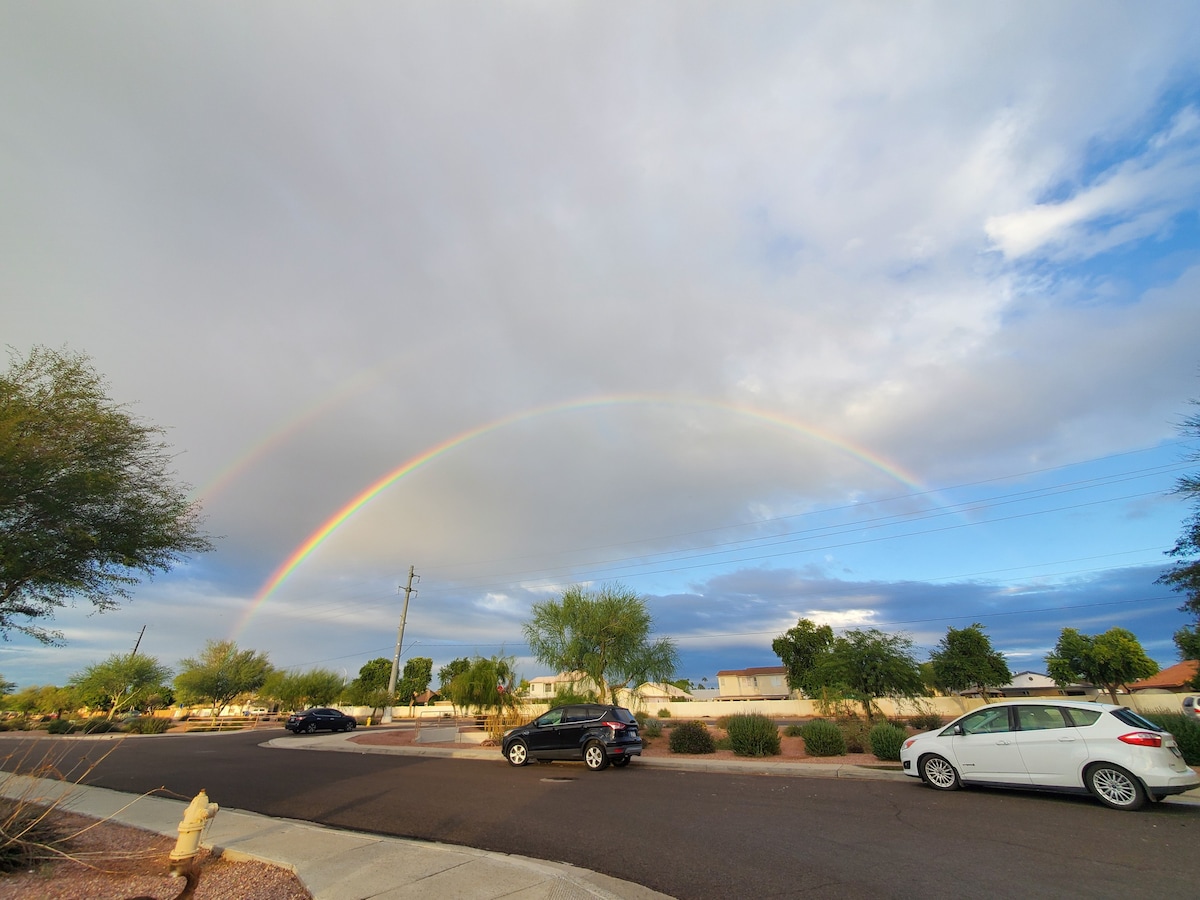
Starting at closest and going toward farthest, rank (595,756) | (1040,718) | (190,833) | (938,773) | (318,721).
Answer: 1. (190,833)
2. (1040,718)
3. (938,773)
4. (595,756)
5. (318,721)

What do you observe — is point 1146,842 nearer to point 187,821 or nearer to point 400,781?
point 187,821

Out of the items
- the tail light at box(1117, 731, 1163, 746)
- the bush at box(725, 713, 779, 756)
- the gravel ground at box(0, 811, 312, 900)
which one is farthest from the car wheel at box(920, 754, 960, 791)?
the gravel ground at box(0, 811, 312, 900)

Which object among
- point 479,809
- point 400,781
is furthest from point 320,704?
point 479,809

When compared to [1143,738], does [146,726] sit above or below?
above

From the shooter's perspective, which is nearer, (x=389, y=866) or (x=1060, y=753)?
(x=389, y=866)

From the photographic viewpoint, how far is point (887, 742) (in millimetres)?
14797

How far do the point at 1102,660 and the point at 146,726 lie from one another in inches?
2938

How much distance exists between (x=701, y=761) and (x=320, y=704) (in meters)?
47.0

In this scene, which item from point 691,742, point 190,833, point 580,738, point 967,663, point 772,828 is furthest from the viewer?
point 967,663

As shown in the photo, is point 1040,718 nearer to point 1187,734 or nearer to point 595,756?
point 1187,734

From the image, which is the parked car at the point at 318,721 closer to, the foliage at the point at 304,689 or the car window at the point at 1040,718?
the foliage at the point at 304,689

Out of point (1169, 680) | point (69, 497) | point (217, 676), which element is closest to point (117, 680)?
point (217, 676)

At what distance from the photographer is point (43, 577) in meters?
11.4

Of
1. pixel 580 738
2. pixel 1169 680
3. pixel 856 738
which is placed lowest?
pixel 856 738
